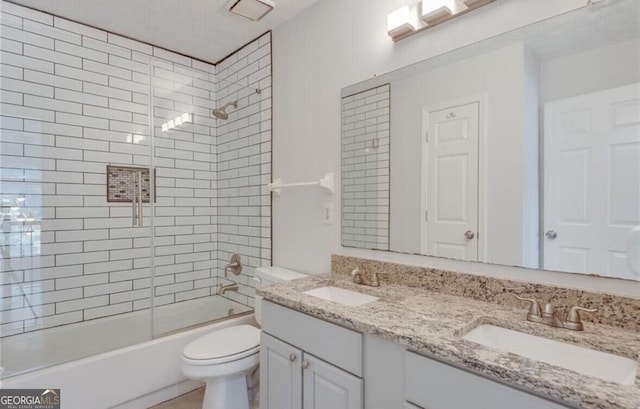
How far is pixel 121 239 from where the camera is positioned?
8.18ft

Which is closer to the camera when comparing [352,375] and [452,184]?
[352,375]

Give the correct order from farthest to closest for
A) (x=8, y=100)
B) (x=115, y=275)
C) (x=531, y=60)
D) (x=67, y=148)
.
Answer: (x=115, y=275) → (x=67, y=148) → (x=8, y=100) → (x=531, y=60)

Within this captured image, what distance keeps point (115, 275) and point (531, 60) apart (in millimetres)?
2825

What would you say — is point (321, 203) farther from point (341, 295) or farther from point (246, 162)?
point (246, 162)

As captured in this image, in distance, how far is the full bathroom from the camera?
103cm

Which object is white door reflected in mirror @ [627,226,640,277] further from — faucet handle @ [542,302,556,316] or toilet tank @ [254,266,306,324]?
toilet tank @ [254,266,306,324]

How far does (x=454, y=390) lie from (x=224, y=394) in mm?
1299

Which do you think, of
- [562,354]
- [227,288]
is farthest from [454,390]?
[227,288]

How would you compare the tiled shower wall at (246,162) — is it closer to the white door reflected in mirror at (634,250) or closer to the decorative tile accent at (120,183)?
the decorative tile accent at (120,183)

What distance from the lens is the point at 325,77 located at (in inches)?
78.2

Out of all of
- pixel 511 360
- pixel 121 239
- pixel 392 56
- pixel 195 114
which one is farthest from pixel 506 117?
pixel 121 239

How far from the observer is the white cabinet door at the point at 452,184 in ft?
4.45

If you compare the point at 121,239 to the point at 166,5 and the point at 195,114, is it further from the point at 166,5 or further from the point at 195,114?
the point at 166,5

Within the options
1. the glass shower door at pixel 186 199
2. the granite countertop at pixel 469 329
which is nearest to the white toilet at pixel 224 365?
the granite countertop at pixel 469 329
